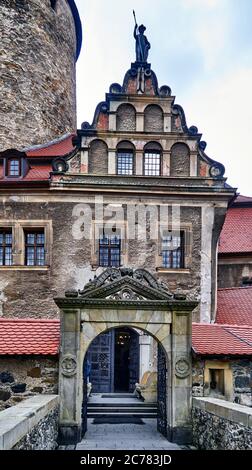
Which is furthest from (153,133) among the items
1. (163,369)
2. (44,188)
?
(163,369)

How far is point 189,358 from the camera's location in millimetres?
11023

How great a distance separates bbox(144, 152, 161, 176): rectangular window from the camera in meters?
17.3

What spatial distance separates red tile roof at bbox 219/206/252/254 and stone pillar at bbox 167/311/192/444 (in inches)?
392

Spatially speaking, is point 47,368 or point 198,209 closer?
point 47,368

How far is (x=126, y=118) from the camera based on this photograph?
17.5 meters

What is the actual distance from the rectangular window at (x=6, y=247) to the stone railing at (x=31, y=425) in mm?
7484

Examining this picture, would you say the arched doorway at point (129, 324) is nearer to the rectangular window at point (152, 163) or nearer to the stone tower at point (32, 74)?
the rectangular window at point (152, 163)

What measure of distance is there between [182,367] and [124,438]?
6.36 ft

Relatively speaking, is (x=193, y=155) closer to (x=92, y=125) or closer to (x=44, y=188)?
(x=92, y=125)

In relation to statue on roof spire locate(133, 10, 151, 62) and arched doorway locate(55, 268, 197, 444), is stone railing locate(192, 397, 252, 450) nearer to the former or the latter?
arched doorway locate(55, 268, 197, 444)

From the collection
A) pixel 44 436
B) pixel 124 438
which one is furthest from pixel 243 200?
pixel 44 436

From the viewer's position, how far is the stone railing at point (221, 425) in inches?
281

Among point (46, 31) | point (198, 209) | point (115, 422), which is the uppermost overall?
point (46, 31)

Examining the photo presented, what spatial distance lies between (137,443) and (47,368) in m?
2.37
